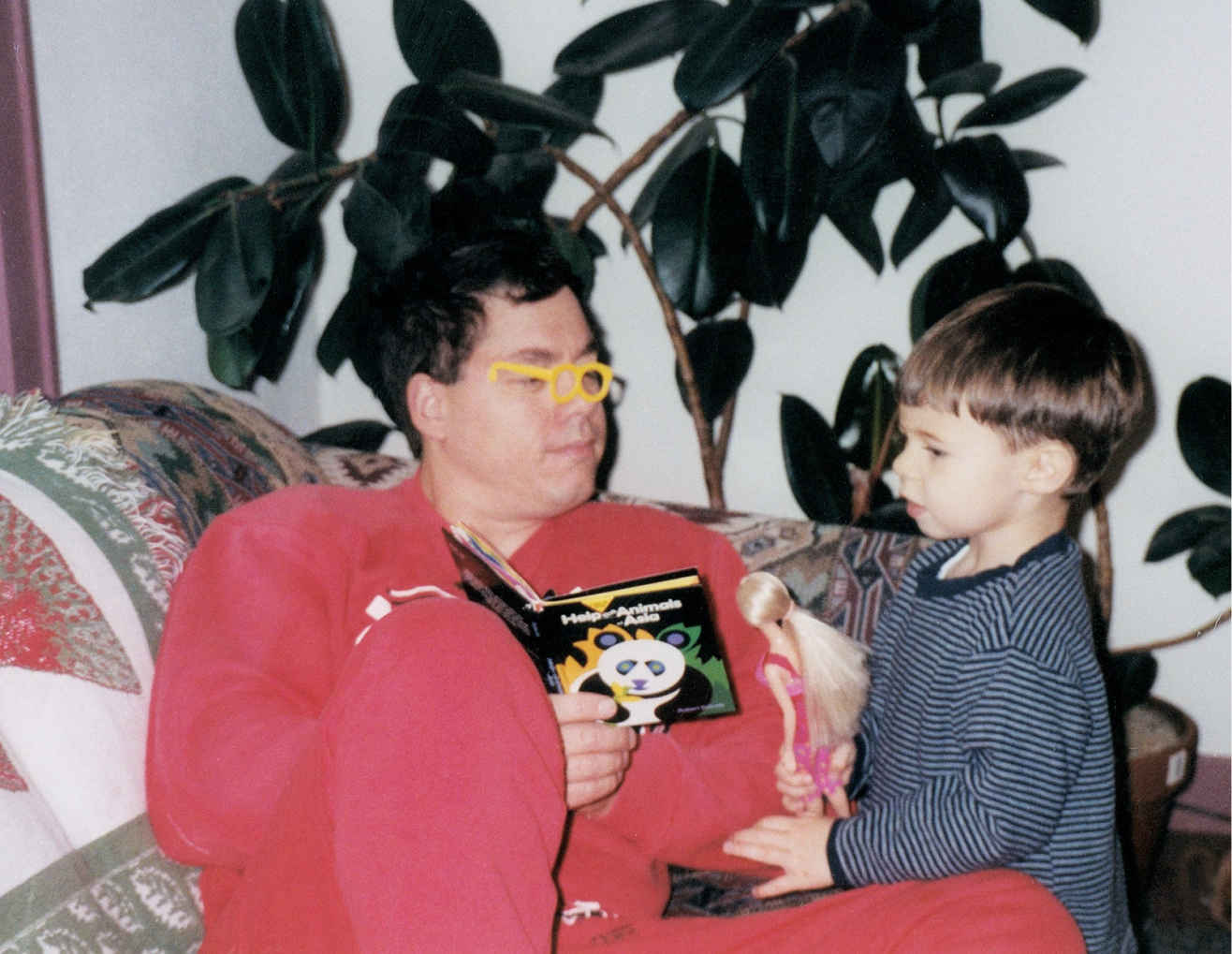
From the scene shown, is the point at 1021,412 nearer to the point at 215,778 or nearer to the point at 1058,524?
the point at 1058,524

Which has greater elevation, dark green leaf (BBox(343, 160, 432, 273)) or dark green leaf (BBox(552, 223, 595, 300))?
dark green leaf (BBox(343, 160, 432, 273))

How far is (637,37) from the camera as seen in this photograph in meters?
2.01

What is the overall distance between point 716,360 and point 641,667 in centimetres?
113

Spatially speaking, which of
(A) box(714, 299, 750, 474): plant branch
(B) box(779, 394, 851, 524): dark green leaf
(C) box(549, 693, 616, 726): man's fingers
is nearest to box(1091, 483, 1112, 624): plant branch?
(B) box(779, 394, 851, 524): dark green leaf

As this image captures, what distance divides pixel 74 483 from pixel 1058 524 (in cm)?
113

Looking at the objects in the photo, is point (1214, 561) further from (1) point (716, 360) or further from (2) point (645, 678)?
(2) point (645, 678)

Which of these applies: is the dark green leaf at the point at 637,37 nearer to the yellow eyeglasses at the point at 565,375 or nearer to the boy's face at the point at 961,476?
the yellow eyeglasses at the point at 565,375

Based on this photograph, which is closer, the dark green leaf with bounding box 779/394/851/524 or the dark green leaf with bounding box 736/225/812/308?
the dark green leaf with bounding box 736/225/812/308

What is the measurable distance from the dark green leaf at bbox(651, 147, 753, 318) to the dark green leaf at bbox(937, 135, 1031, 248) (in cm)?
35

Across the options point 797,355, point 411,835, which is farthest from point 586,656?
point 797,355

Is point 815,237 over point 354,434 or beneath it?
over

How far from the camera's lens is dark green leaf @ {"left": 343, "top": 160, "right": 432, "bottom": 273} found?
187 centimetres

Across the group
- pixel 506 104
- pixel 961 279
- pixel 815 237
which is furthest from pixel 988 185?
pixel 506 104

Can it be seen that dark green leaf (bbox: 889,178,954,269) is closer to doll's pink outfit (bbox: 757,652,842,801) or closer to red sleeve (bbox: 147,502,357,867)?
doll's pink outfit (bbox: 757,652,842,801)
